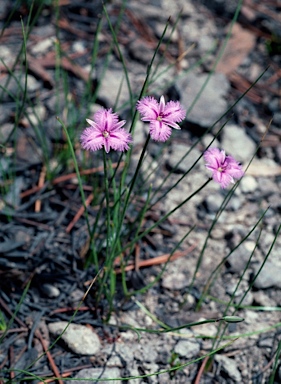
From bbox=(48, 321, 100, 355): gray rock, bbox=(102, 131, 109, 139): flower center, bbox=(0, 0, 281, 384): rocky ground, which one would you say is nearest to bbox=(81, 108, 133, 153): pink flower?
bbox=(102, 131, 109, 139): flower center

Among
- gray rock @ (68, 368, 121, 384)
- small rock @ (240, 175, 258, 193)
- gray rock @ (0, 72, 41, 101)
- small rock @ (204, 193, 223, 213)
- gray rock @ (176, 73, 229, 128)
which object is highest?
gray rock @ (176, 73, 229, 128)

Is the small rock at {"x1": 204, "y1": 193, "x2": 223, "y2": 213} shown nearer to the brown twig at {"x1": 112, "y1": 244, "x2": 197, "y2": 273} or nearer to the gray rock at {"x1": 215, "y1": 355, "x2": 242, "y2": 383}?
the brown twig at {"x1": 112, "y1": 244, "x2": 197, "y2": 273}

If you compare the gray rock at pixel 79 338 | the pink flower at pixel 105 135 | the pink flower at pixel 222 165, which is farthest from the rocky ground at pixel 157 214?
the pink flower at pixel 105 135

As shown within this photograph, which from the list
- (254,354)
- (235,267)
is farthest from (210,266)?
(254,354)

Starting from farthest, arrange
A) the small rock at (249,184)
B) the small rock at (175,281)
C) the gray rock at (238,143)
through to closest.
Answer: the gray rock at (238,143) < the small rock at (249,184) < the small rock at (175,281)

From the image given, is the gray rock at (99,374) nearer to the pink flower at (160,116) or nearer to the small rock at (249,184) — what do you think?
the pink flower at (160,116)

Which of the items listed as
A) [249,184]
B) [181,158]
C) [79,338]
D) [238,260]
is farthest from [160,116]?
[249,184]
